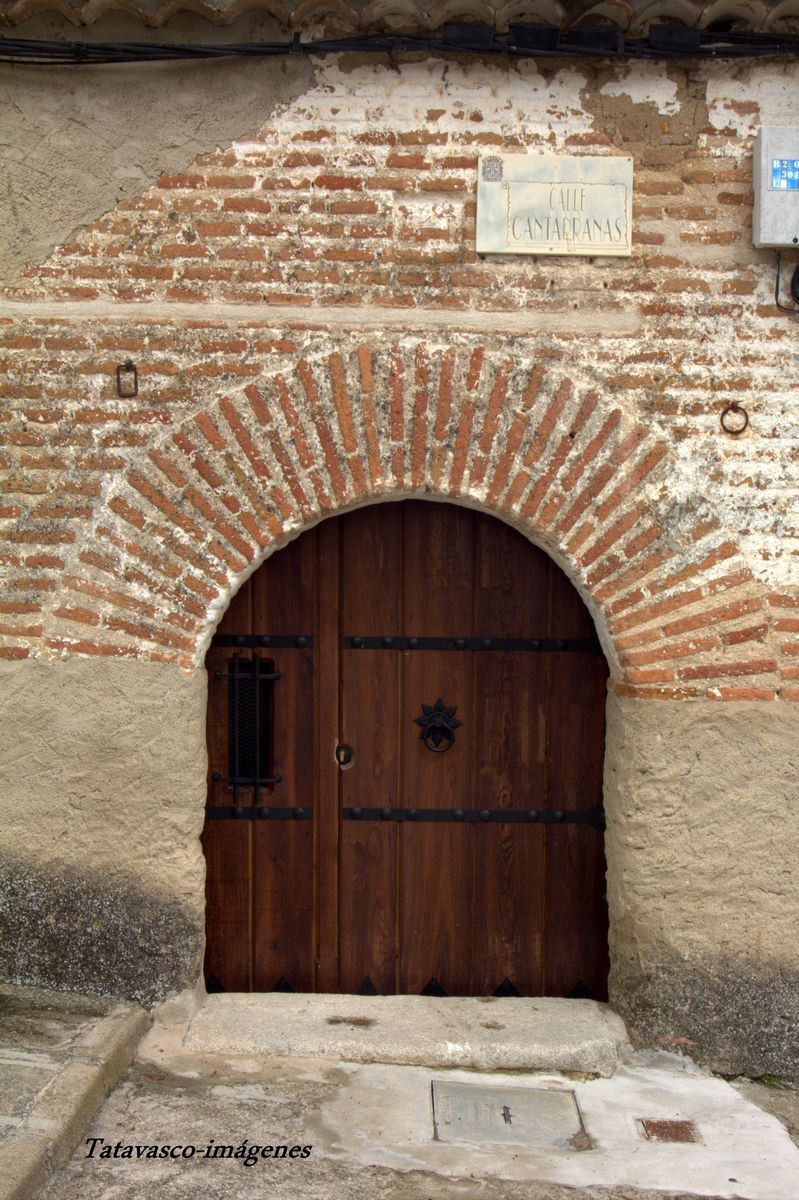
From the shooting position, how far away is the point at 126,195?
12.7 feet

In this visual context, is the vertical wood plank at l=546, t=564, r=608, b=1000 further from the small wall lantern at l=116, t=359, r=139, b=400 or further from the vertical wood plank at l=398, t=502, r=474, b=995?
the small wall lantern at l=116, t=359, r=139, b=400

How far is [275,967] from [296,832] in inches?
20.3

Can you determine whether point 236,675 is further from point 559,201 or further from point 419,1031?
point 559,201

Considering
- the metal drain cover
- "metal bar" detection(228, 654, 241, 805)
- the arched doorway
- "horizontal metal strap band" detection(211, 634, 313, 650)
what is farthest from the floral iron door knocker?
the metal drain cover

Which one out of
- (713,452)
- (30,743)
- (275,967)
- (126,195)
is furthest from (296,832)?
(126,195)

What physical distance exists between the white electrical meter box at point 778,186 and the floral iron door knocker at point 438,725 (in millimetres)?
1932

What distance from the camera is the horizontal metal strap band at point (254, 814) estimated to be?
430 cm

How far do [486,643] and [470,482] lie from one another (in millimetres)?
711

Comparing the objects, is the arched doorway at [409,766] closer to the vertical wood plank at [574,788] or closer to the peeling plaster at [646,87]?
the vertical wood plank at [574,788]

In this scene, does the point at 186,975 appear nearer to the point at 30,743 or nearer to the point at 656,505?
the point at 30,743

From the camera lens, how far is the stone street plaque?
3842 mm

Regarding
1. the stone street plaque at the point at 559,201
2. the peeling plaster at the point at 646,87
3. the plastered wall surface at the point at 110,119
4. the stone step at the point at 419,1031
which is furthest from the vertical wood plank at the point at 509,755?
the plastered wall surface at the point at 110,119

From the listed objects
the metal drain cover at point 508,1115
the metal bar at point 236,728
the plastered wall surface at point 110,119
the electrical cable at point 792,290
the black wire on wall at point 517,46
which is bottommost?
the metal drain cover at point 508,1115

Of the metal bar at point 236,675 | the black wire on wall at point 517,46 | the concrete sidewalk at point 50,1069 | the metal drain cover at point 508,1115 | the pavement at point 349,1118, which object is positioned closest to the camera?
the concrete sidewalk at point 50,1069
